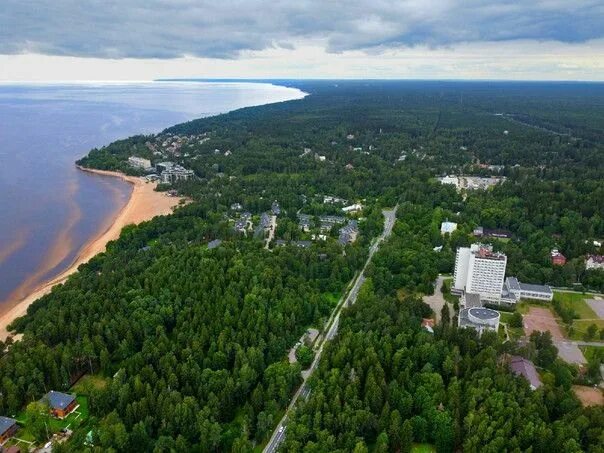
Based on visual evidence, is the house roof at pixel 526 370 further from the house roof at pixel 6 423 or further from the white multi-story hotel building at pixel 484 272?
the house roof at pixel 6 423

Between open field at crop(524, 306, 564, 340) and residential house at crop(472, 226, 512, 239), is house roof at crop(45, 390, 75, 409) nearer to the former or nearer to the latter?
open field at crop(524, 306, 564, 340)

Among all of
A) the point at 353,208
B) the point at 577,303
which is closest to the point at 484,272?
the point at 577,303

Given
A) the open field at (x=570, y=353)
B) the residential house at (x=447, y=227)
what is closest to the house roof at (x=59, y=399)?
the open field at (x=570, y=353)

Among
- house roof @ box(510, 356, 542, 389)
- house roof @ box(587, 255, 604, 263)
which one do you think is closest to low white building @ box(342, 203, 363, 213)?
house roof @ box(587, 255, 604, 263)

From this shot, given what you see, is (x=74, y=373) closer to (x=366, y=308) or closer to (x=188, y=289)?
(x=188, y=289)

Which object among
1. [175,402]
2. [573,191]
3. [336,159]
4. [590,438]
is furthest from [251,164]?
[590,438]

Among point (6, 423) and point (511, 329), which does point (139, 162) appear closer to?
point (6, 423)
